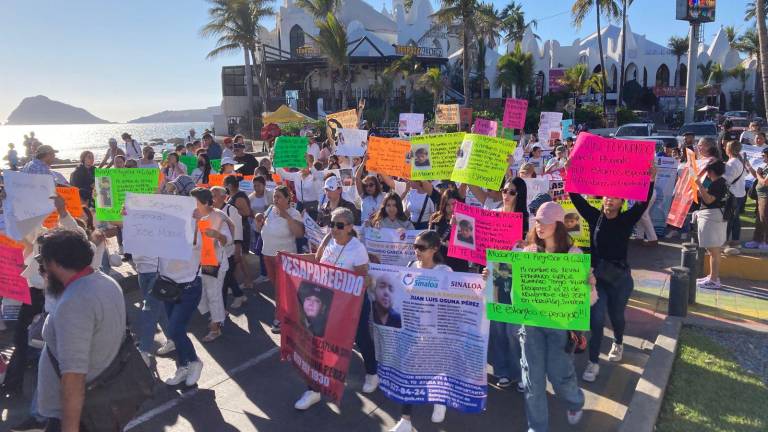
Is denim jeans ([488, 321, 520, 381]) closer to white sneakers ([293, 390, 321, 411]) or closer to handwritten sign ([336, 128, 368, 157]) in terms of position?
white sneakers ([293, 390, 321, 411])

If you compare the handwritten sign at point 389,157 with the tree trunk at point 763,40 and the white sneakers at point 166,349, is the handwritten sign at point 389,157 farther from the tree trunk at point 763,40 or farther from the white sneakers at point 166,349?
the tree trunk at point 763,40

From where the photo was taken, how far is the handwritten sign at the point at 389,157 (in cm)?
803

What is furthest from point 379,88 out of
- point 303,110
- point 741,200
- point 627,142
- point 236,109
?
point 627,142

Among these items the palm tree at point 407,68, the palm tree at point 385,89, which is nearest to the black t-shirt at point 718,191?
the palm tree at point 407,68

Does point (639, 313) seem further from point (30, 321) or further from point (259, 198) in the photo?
point (30, 321)

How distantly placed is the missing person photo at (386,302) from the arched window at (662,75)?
66757 mm

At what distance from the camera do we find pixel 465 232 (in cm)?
577

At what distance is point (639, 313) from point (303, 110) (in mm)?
38652

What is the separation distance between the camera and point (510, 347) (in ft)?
16.9

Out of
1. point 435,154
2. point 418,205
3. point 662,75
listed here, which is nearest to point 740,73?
point 662,75

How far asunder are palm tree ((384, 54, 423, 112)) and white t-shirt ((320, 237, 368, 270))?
118ft

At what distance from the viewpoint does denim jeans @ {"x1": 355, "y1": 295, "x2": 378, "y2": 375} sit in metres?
5.01

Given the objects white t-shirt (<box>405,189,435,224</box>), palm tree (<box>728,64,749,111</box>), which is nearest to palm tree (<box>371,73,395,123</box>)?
white t-shirt (<box>405,189,435,224</box>)

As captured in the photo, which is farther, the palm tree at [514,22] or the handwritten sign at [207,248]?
the palm tree at [514,22]
